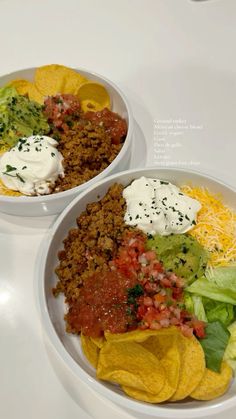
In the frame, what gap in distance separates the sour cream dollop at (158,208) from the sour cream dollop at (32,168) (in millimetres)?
423

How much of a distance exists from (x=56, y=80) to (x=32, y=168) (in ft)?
2.35

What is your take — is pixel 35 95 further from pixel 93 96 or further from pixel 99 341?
pixel 99 341

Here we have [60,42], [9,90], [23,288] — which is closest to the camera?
[23,288]

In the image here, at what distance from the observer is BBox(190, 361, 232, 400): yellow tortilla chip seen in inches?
63.6

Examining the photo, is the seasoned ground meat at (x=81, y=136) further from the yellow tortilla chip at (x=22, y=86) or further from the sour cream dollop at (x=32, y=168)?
the yellow tortilla chip at (x=22, y=86)

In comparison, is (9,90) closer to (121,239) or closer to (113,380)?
(121,239)

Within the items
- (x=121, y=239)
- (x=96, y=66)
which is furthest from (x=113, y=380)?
(x=96, y=66)

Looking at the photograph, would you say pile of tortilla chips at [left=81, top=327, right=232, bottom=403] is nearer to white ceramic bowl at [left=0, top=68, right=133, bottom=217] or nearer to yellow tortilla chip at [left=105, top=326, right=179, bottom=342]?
yellow tortilla chip at [left=105, top=326, right=179, bottom=342]

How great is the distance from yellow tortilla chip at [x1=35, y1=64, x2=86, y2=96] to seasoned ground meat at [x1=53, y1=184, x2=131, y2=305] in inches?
34.9

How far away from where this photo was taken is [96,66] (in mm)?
3102

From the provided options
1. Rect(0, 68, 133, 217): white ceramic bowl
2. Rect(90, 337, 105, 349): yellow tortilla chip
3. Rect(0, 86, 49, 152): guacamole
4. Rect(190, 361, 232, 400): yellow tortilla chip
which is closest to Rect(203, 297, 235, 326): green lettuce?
Rect(190, 361, 232, 400): yellow tortilla chip

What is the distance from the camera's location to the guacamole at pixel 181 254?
6.19 feet

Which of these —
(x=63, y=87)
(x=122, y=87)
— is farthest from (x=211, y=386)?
(x=122, y=87)

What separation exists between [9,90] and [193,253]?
1587mm
